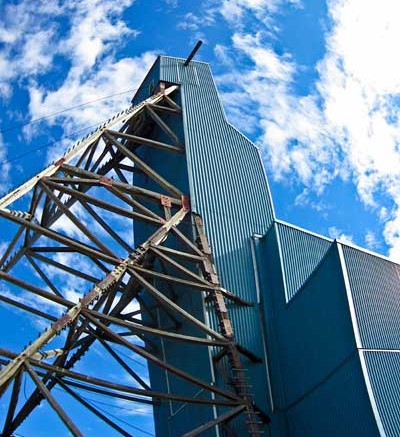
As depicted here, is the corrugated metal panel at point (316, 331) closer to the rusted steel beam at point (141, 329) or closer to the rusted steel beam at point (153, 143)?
the rusted steel beam at point (141, 329)

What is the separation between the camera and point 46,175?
71.8 ft

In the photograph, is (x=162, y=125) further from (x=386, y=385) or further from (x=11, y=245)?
(x=386, y=385)

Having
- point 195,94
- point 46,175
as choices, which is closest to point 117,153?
point 195,94

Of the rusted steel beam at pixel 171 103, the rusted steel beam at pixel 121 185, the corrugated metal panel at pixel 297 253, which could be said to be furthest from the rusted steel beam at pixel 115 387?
the rusted steel beam at pixel 171 103

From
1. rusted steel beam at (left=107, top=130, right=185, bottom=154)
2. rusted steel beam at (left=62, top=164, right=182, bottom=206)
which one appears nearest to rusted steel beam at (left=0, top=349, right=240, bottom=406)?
rusted steel beam at (left=62, top=164, right=182, bottom=206)

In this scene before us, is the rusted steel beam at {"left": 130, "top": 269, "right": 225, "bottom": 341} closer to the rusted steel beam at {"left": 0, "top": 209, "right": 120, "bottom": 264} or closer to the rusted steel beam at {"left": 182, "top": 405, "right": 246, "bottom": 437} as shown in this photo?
the rusted steel beam at {"left": 0, "top": 209, "right": 120, "bottom": 264}

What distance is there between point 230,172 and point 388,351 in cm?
1039

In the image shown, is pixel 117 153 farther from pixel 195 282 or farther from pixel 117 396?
pixel 117 396

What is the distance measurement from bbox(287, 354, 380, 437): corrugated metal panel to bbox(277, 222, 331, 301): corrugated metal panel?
4054 mm

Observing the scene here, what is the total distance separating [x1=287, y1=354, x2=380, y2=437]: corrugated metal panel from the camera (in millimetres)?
16078

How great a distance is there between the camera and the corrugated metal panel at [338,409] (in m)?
16.1

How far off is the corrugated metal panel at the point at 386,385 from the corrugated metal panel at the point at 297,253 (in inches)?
197

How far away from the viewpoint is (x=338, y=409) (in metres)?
17.1

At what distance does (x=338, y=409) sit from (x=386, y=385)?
1.59m
